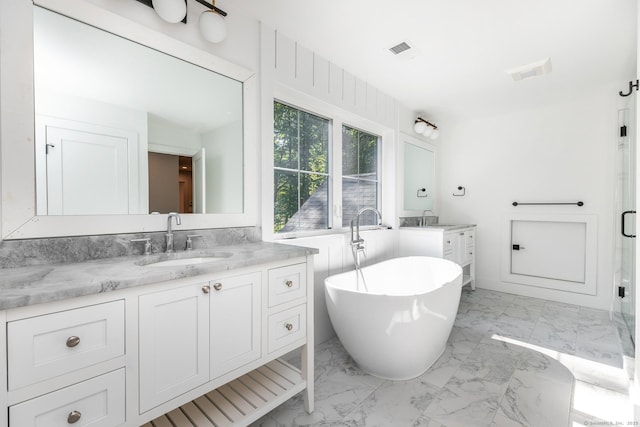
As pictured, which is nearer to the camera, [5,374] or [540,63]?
[5,374]

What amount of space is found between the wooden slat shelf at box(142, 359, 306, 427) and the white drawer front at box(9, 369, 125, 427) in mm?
411

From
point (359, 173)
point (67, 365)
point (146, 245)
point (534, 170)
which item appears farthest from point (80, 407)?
point (534, 170)

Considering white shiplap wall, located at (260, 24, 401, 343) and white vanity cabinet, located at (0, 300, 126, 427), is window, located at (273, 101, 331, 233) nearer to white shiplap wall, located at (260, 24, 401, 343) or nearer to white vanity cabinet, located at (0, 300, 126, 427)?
white shiplap wall, located at (260, 24, 401, 343)

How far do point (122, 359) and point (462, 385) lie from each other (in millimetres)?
1826

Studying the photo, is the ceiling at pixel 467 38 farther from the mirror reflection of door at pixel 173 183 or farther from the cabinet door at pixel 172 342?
the cabinet door at pixel 172 342

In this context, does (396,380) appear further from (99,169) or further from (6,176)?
(6,176)

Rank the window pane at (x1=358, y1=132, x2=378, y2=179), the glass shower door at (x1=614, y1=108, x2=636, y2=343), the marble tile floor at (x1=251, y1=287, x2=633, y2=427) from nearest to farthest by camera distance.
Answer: the marble tile floor at (x1=251, y1=287, x2=633, y2=427)
the glass shower door at (x1=614, y1=108, x2=636, y2=343)
the window pane at (x1=358, y1=132, x2=378, y2=179)

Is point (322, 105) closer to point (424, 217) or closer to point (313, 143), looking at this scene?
point (313, 143)

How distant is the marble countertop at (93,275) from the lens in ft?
2.55

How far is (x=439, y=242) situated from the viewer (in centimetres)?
303

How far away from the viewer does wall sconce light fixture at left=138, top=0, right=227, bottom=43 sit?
137 cm

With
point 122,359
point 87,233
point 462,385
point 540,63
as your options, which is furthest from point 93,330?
point 540,63

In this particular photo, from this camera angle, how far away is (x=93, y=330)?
87cm

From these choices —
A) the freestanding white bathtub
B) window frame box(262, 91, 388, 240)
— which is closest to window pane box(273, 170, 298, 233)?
window frame box(262, 91, 388, 240)
